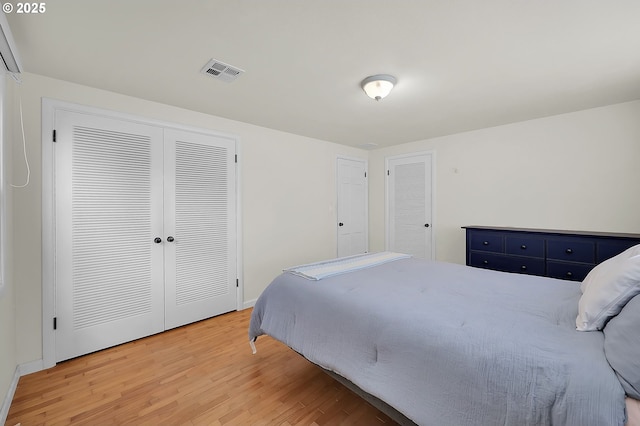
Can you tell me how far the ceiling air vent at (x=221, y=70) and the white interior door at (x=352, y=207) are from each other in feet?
8.64

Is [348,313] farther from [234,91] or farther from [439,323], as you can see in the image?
[234,91]

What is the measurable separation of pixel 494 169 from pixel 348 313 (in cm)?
321

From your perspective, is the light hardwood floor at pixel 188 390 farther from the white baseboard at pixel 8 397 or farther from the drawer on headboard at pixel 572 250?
the drawer on headboard at pixel 572 250

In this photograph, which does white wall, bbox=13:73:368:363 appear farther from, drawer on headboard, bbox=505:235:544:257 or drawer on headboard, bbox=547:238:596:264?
drawer on headboard, bbox=547:238:596:264

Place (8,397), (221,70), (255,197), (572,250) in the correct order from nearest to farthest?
(8,397) → (221,70) → (572,250) → (255,197)

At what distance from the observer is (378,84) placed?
2.22m

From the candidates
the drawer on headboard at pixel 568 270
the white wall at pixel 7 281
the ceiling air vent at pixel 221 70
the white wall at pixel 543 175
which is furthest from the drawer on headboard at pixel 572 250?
the white wall at pixel 7 281

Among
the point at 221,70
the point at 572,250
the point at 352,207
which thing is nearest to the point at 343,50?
the point at 221,70

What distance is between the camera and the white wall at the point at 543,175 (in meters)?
2.84

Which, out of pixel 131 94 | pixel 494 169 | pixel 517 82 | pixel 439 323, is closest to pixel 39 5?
pixel 131 94

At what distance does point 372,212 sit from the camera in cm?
506

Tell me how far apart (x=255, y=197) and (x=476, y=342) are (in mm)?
2931

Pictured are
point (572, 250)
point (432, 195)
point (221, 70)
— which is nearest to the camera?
point (221, 70)

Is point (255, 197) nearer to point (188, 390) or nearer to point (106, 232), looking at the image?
point (106, 232)
